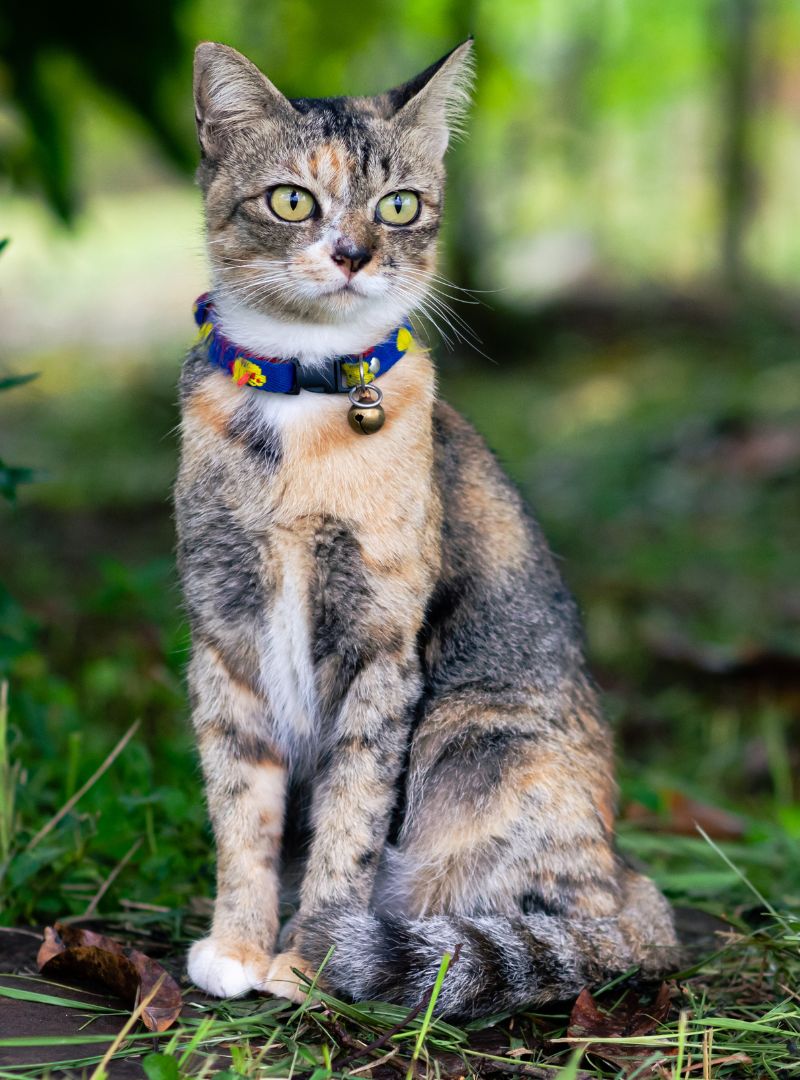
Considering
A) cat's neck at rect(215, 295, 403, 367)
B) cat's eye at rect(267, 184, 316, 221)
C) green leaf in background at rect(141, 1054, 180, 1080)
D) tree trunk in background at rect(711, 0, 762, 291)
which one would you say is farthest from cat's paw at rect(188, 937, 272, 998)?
tree trunk in background at rect(711, 0, 762, 291)

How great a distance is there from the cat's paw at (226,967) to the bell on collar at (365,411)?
46.0 inches

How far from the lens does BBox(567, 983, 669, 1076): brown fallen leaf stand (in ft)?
7.60

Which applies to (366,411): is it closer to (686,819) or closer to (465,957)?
(465,957)

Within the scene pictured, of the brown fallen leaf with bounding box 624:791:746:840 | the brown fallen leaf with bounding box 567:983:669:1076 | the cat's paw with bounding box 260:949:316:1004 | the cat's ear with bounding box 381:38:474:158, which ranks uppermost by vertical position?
the cat's ear with bounding box 381:38:474:158

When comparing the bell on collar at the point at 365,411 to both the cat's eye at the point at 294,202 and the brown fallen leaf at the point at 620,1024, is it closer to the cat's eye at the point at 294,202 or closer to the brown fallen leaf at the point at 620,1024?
the cat's eye at the point at 294,202

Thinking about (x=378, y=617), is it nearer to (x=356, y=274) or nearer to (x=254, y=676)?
(x=254, y=676)

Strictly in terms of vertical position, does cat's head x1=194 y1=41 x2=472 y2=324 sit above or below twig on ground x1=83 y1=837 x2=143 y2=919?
above

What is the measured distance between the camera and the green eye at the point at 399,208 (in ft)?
9.00

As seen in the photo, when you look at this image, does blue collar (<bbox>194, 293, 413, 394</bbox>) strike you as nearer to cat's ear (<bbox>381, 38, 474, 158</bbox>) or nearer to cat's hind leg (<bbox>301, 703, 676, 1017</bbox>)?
cat's ear (<bbox>381, 38, 474, 158</bbox>)

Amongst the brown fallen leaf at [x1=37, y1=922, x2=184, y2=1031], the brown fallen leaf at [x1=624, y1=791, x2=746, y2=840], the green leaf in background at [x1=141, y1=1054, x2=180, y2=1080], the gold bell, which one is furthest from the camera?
the brown fallen leaf at [x1=624, y1=791, x2=746, y2=840]

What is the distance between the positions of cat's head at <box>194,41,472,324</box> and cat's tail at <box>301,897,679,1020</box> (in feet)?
4.40

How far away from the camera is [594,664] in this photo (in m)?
5.33

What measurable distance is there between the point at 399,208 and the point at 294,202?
260 mm

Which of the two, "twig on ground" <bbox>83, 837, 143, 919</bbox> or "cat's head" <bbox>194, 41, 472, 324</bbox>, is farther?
"twig on ground" <bbox>83, 837, 143, 919</bbox>
